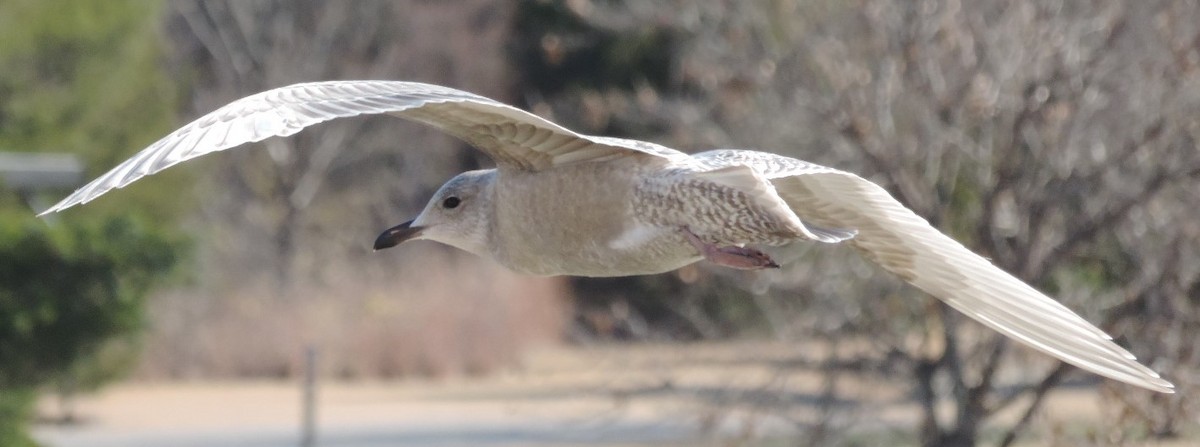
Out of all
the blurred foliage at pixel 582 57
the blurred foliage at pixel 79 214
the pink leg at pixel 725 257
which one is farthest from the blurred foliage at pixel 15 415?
the blurred foliage at pixel 582 57

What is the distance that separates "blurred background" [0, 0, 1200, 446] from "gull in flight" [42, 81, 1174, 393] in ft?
7.44

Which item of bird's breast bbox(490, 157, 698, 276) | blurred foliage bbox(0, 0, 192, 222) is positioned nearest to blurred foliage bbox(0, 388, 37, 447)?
blurred foliage bbox(0, 0, 192, 222)

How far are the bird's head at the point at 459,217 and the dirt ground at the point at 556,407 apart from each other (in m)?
3.82

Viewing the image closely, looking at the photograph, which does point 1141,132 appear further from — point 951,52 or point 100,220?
point 100,220

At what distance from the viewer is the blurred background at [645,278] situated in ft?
28.9

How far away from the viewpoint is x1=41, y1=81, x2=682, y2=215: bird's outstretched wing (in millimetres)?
3945

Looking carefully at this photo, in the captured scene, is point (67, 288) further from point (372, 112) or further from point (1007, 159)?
point (372, 112)

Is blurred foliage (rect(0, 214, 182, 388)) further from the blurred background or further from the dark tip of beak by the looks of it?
the dark tip of beak

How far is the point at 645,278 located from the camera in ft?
76.6

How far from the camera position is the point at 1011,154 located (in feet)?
29.6

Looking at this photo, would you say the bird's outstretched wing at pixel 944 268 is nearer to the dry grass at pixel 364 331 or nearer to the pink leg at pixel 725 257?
the pink leg at pixel 725 257

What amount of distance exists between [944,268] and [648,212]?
3.48 ft

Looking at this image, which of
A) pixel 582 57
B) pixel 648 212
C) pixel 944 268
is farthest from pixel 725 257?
pixel 582 57

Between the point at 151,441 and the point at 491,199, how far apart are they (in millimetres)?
11130
